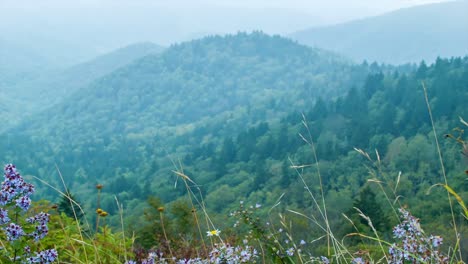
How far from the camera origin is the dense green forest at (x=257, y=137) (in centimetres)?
4441

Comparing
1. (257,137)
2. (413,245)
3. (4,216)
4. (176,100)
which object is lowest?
(176,100)

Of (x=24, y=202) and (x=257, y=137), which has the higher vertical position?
(x=24, y=202)

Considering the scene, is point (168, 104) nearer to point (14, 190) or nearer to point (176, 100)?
point (176, 100)

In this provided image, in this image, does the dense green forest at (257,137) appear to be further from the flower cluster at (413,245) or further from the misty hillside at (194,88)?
the misty hillside at (194,88)

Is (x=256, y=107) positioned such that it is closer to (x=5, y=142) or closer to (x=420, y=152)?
(x=5, y=142)

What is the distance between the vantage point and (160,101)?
174375mm

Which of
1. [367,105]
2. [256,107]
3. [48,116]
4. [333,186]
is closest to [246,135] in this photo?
[367,105]

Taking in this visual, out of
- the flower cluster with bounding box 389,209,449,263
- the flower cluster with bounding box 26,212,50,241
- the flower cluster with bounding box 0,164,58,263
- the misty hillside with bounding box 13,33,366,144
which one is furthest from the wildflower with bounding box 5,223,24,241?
the misty hillside with bounding box 13,33,366,144

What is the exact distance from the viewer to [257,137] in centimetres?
8400

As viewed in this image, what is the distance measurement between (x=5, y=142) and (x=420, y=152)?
4377 inches

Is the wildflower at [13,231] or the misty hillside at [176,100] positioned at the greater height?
the wildflower at [13,231]

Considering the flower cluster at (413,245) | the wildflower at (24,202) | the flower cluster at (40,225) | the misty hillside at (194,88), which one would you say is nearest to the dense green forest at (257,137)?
the flower cluster at (413,245)

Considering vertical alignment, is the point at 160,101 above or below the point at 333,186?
below

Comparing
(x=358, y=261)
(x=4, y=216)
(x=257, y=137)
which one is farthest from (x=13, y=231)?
(x=257, y=137)
